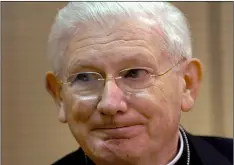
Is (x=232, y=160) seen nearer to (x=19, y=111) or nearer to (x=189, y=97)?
(x=189, y=97)

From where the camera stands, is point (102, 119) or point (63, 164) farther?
point (63, 164)

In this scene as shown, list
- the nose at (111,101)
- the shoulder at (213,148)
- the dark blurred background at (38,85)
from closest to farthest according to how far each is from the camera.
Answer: the nose at (111,101), the shoulder at (213,148), the dark blurred background at (38,85)

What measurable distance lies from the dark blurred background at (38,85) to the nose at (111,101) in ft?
3.30

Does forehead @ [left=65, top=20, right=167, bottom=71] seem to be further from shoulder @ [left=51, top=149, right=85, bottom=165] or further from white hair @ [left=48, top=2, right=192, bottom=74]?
shoulder @ [left=51, top=149, right=85, bottom=165]

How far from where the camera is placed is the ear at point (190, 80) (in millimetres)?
1190

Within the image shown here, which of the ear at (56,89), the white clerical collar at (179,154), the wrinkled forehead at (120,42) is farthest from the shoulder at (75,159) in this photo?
the wrinkled forehead at (120,42)

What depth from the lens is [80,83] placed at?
114 cm

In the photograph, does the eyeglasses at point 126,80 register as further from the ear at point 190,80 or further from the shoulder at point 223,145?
the shoulder at point 223,145

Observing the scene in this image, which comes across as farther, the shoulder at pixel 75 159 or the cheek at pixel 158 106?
the shoulder at pixel 75 159

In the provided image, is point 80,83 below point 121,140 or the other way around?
the other way around

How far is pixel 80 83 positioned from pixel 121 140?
0.76 ft

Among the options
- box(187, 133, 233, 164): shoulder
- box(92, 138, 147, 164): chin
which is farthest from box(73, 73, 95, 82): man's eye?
box(187, 133, 233, 164): shoulder

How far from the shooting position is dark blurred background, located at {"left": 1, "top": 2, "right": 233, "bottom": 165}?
201 cm

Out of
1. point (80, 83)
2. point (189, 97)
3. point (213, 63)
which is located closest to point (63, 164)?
point (80, 83)
